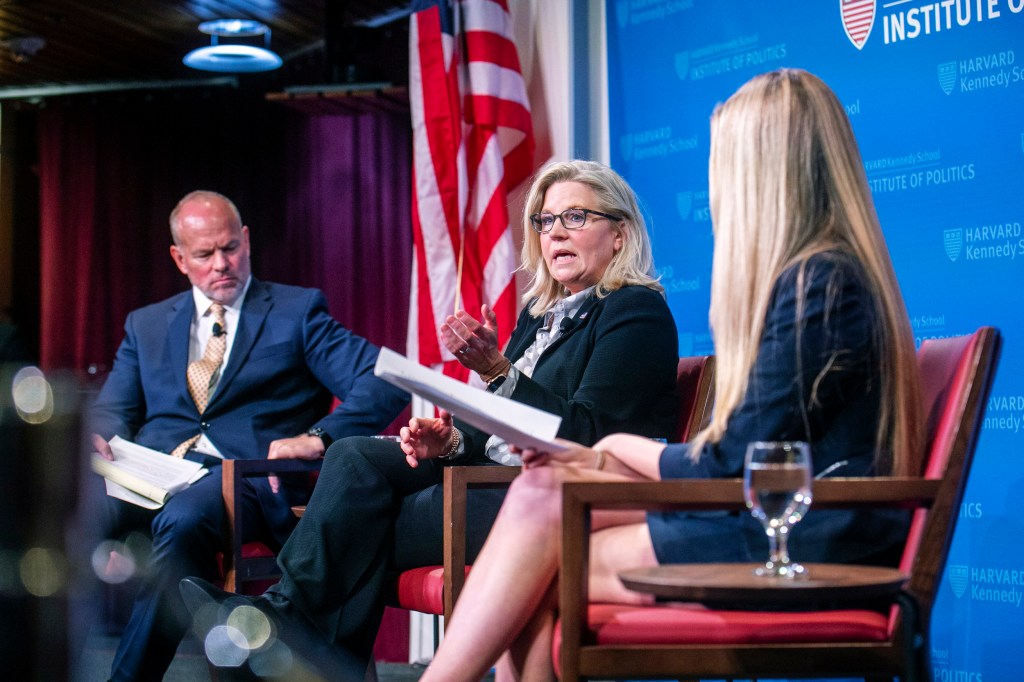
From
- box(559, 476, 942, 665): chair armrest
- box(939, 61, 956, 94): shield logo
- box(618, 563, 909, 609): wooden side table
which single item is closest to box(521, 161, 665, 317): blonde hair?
box(939, 61, 956, 94): shield logo

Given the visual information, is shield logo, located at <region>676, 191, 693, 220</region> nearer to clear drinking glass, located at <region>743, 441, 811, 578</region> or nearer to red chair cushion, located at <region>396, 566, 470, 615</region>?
red chair cushion, located at <region>396, 566, 470, 615</region>

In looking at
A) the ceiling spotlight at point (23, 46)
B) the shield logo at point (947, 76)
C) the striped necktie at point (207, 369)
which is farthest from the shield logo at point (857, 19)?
the ceiling spotlight at point (23, 46)

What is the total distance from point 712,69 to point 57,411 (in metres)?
3.24

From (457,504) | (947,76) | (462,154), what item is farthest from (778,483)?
(462,154)

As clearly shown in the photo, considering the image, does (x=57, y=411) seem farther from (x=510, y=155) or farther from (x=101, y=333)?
(x=101, y=333)

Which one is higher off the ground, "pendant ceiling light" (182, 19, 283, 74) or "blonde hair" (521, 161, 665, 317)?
"pendant ceiling light" (182, 19, 283, 74)

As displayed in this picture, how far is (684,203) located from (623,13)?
2.58 feet

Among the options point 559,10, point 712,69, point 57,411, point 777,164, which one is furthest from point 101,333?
point 57,411

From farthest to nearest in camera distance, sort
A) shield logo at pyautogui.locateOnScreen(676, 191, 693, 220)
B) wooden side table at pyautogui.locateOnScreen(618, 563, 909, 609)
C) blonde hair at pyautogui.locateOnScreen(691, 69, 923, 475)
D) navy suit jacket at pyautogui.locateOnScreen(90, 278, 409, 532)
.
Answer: shield logo at pyautogui.locateOnScreen(676, 191, 693, 220) < navy suit jacket at pyautogui.locateOnScreen(90, 278, 409, 532) < blonde hair at pyautogui.locateOnScreen(691, 69, 923, 475) < wooden side table at pyautogui.locateOnScreen(618, 563, 909, 609)

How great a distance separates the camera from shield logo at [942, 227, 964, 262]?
9.71 ft

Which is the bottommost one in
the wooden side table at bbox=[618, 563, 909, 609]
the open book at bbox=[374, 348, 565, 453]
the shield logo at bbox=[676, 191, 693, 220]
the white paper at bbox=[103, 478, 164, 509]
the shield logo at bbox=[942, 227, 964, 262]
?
the white paper at bbox=[103, 478, 164, 509]

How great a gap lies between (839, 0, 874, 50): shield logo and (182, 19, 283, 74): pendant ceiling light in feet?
9.67

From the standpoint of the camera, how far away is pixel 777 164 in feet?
5.68

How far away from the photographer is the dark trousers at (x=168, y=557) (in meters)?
2.83
